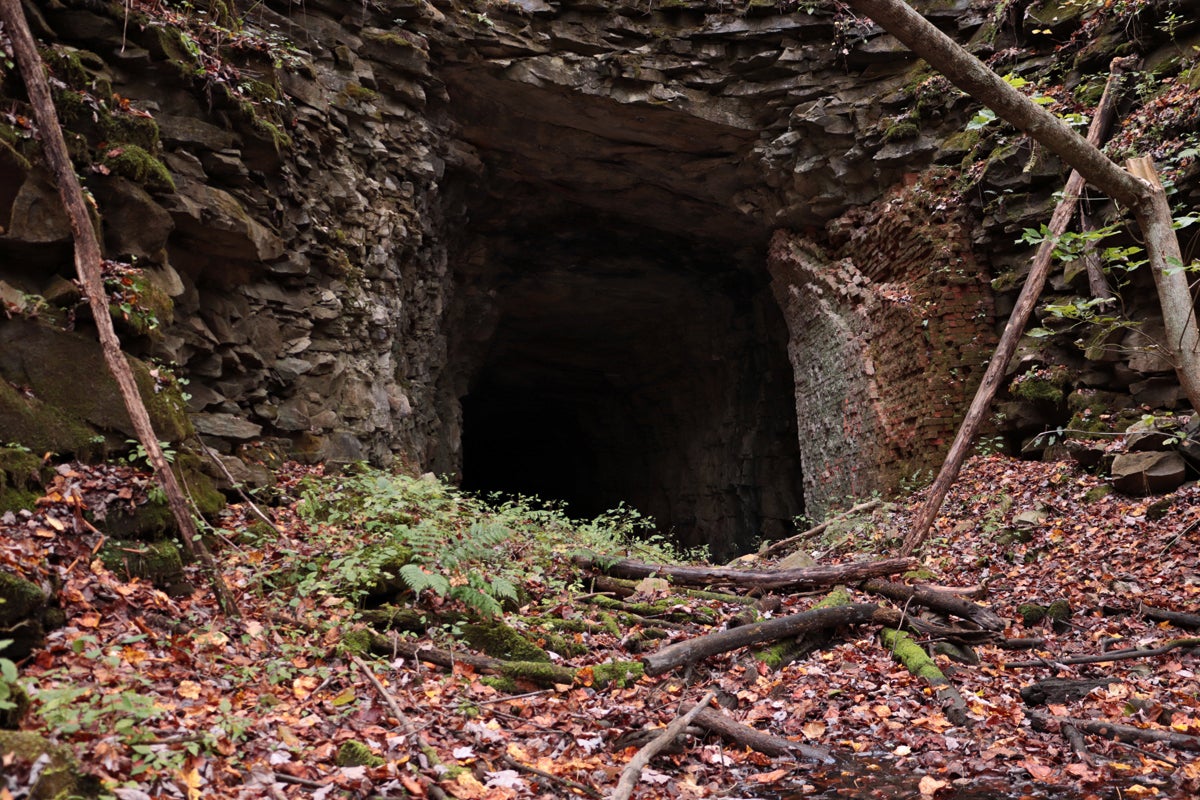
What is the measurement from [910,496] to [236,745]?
340 inches

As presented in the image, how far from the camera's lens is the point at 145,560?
433 centimetres

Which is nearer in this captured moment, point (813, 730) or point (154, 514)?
point (813, 730)

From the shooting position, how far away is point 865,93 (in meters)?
11.2

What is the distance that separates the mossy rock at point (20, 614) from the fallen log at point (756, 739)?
308 centimetres

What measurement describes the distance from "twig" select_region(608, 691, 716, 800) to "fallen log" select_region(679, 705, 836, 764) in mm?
85

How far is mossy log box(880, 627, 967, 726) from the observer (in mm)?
4422

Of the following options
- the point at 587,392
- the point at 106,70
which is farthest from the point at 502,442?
the point at 106,70

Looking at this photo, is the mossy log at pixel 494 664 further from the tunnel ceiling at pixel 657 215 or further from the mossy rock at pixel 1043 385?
the tunnel ceiling at pixel 657 215

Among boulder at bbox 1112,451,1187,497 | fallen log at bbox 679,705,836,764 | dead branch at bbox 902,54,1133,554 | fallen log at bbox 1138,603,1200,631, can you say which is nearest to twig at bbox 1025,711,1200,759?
fallen log at bbox 679,705,836,764

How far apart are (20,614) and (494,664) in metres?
2.34

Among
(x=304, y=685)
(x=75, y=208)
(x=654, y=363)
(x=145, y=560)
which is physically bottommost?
(x=304, y=685)

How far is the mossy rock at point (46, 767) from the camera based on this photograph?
2211 mm

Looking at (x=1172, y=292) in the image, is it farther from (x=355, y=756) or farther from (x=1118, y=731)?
(x=355, y=756)

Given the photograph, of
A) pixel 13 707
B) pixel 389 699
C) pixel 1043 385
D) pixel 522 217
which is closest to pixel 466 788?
pixel 389 699
